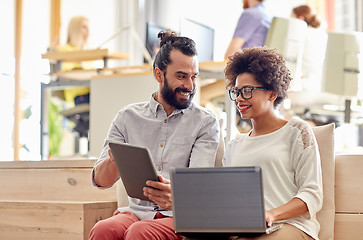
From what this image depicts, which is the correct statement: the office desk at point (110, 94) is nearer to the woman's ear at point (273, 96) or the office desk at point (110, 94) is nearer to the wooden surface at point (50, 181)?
the wooden surface at point (50, 181)

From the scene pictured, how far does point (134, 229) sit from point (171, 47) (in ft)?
2.07

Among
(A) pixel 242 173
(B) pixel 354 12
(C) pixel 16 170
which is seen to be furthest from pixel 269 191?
(B) pixel 354 12

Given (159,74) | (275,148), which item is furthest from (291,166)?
(159,74)

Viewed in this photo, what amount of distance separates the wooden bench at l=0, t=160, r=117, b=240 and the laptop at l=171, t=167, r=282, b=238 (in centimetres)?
80

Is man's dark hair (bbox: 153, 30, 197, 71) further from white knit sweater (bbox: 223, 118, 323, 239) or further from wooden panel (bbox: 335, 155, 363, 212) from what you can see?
wooden panel (bbox: 335, 155, 363, 212)

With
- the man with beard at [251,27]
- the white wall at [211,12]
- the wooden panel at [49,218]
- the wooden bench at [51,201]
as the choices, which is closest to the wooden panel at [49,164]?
the wooden bench at [51,201]

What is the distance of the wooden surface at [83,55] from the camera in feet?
13.7


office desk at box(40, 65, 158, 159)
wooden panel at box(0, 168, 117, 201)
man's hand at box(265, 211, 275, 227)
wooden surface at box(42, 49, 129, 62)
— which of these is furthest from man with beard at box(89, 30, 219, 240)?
wooden surface at box(42, 49, 129, 62)

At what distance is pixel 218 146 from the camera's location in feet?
6.79

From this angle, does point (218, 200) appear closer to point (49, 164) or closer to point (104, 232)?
point (104, 232)

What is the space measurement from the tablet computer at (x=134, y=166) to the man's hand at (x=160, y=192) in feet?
0.05

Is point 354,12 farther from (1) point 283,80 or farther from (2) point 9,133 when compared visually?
(1) point 283,80

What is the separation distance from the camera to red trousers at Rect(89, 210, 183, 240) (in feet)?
5.89

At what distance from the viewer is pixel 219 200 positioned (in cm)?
148
